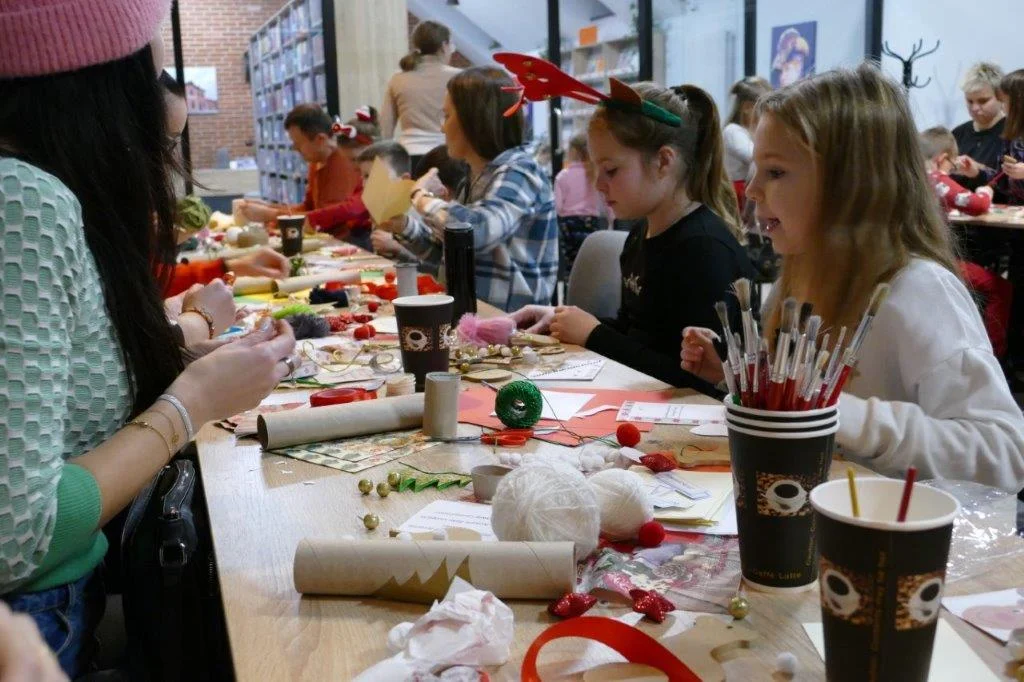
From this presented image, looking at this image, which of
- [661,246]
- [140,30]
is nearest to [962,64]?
[661,246]

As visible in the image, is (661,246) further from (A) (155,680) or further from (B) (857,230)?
(A) (155,680)

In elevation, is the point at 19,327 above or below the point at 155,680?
above

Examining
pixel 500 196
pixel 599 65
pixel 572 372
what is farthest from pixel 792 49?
pixel 572 372

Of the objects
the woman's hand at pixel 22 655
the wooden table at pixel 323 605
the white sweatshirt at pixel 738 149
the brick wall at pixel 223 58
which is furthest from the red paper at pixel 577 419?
the brick wall at pixel 223 58

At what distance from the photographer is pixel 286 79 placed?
9.38 meters

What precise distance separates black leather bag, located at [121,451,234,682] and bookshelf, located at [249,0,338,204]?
22.2ft

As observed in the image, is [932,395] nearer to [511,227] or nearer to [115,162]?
[115,162]

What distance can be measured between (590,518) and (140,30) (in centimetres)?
77

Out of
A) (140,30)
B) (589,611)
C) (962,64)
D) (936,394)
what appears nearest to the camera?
(589,611)

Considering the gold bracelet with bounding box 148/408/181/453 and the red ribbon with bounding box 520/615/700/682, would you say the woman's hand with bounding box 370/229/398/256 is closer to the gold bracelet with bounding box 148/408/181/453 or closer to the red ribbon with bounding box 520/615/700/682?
the gold bracelet with bounding box 148/408/181/453

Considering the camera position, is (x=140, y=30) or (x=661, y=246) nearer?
(x=140, y=30)

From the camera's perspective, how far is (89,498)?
103 cm

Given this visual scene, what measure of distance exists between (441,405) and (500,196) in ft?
5.95

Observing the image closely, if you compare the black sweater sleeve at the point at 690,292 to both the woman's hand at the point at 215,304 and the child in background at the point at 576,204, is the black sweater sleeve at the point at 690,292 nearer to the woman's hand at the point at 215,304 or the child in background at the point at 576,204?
the woman's hand at the point at 215,304
